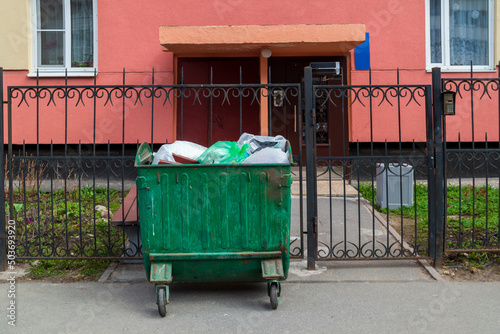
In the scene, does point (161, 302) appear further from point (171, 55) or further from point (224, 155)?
point (171, 55)

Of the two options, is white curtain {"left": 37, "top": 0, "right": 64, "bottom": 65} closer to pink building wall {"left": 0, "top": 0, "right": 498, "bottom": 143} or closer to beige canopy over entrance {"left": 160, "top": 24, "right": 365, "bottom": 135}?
pink building wall {"left": 0, "top": 0, "right": 498, "bottom": 143}

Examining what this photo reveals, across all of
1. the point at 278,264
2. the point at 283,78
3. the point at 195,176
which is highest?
the point at 283,78

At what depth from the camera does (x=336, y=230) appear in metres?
6.73

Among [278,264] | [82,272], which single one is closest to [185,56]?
[82,272]

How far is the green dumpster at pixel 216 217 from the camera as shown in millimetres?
4203

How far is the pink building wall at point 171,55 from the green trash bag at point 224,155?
19.9ft

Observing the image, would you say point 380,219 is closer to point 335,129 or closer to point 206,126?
point 335,129

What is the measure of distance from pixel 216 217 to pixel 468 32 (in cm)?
896

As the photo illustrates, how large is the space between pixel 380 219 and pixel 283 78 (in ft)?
15.5

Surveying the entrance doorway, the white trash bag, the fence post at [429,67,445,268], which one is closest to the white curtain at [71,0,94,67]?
the entrance doorway

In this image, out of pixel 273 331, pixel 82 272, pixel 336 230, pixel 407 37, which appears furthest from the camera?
pixel 407 37

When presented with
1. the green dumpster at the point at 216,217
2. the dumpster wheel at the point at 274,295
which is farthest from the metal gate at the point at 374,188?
the dumpster wheel at the point at 274,295

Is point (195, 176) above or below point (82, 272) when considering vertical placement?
above

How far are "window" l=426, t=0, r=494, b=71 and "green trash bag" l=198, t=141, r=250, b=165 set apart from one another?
24.3 ft
